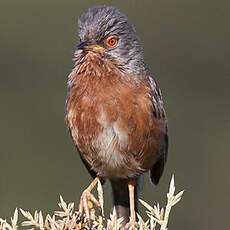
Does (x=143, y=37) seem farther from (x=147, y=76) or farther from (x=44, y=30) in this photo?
(x=147, y=76)

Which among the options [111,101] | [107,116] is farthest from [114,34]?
[107,116]

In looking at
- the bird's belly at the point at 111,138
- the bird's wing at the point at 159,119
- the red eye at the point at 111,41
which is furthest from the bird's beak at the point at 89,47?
the bird's wing at the point at 159,119

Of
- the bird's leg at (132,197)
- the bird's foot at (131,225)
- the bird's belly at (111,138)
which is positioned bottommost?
the bird's foot at (131,225)

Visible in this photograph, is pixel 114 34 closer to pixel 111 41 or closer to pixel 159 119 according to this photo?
pixel 111 41

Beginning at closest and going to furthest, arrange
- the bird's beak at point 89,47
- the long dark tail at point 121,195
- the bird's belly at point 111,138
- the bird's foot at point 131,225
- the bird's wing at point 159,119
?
the bird's foot at point 131,225 < the bird's beak at point 89,47 < the bird's belly at point 111,138 < the bird's wing at point 159,119 < the long dark tail at point 121,195

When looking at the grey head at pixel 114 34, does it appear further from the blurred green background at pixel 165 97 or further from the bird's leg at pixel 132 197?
the blurred green background at pixel 165 97

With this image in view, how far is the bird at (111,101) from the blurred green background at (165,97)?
251 cm

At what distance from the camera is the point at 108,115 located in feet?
28.8

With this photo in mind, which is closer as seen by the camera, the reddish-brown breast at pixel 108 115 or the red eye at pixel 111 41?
the reddish-brown breast at pixel 108 115

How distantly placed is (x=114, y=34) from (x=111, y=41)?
58 mm

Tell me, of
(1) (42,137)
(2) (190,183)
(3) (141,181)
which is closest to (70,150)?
(1) (42,137)

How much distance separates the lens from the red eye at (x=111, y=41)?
888 cm

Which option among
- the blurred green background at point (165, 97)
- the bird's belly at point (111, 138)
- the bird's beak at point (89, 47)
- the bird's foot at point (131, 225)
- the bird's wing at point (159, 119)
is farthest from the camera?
the blurred green background at point (165, 97)

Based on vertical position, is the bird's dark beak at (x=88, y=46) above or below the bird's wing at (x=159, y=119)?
above
